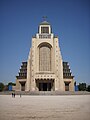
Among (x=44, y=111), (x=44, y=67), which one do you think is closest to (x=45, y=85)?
(x=44, y=67)

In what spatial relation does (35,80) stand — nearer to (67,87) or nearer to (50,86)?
(50,86)

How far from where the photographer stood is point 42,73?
59.8 meters

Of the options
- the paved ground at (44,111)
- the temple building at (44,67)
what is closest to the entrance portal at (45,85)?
the temple building at (44,67)

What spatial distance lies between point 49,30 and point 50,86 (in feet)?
63.1

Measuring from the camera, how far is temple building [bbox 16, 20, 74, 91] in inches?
2361

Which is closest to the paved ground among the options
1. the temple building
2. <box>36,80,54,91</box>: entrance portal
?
the temple building

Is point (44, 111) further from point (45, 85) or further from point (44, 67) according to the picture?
point (45, 85)

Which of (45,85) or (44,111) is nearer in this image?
(44,111)

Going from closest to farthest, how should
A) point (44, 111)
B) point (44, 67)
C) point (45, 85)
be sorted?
point (44, 111) → point (44, 67) → point (45, 85)

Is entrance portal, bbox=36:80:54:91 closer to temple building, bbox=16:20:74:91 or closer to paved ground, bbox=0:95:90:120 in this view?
temple building, bbox=16:20:74:91

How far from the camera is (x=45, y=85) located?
62.7 meters

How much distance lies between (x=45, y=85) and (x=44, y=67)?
5740 mm

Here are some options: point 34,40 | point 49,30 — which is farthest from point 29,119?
point 49,30

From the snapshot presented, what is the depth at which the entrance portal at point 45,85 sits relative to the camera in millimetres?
61719
